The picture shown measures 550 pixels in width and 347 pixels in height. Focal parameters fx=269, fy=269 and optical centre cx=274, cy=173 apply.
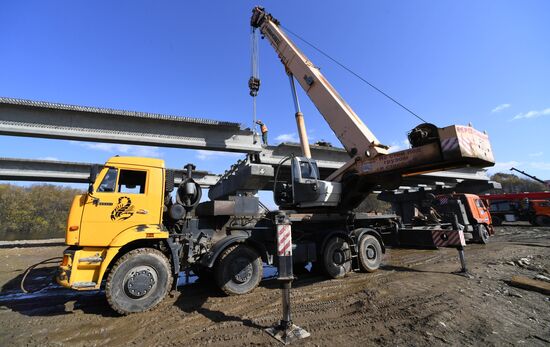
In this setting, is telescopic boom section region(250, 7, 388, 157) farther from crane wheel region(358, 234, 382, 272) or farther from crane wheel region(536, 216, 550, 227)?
crane wheel region(536, 216, 550, 227)

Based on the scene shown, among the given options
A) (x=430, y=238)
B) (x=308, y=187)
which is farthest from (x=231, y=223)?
(x=430, y=238)

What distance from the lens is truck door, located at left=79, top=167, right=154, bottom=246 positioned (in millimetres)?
5066

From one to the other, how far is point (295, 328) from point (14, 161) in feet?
72.3

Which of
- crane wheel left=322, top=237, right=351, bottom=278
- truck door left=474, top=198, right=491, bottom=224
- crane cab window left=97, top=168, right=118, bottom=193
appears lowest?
crane wheel left=322, top=237, right=351, bottom=278

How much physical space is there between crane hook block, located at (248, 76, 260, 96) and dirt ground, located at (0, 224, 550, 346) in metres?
10.3

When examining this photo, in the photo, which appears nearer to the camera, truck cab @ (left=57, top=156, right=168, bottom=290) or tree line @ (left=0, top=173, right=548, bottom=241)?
truck cab @ (left=57, top=156, right=168, bottom=290)

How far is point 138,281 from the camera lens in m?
5.02

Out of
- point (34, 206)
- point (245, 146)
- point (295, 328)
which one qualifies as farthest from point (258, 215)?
point (34, 206)

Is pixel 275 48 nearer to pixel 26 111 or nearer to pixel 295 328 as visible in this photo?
pixel 26 111

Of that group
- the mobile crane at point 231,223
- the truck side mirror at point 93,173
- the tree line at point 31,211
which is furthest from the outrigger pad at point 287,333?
the tree line at point 31,211

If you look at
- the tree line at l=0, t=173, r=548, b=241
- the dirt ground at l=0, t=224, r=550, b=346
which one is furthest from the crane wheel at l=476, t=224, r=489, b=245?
the tree line at l=0, t=173, r=548, b=241

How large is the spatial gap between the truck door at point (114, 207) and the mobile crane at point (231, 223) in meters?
0.02

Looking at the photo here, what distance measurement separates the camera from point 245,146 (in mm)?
15250

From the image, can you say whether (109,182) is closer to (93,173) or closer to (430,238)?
(93,173)
